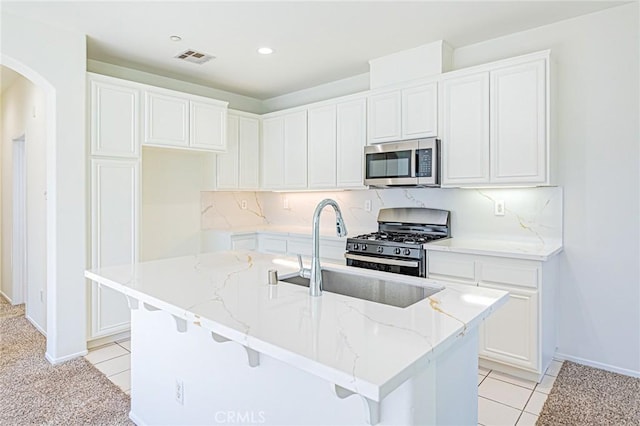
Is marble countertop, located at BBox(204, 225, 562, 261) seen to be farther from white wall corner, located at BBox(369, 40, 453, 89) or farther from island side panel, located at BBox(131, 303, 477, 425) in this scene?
white wall corner, located at BBox(369, 40, 453, 89)

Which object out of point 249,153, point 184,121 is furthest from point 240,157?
point 184,121

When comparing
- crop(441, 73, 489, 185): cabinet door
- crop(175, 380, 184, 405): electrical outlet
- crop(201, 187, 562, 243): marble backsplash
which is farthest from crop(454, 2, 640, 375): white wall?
crop(175, 380, 184, 405): electrical outlet

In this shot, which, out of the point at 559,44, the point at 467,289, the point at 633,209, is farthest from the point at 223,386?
the point at 559,44

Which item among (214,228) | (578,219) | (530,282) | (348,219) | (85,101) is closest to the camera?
(530,282)

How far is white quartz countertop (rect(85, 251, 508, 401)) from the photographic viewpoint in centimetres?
95

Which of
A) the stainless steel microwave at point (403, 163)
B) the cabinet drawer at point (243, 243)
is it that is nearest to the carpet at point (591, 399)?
the stainless steel microwave at point (403, 163)

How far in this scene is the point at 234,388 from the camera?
64.4 inches

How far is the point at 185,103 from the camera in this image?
3.85 m

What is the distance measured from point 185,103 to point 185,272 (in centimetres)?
241

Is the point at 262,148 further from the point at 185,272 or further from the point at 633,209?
the point at 633,209

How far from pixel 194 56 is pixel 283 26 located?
1069mm

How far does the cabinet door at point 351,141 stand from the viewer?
3.80m

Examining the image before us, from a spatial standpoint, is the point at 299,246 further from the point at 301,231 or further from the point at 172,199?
A: the point at 172,199

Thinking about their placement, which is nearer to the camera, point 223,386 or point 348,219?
point 223,386
